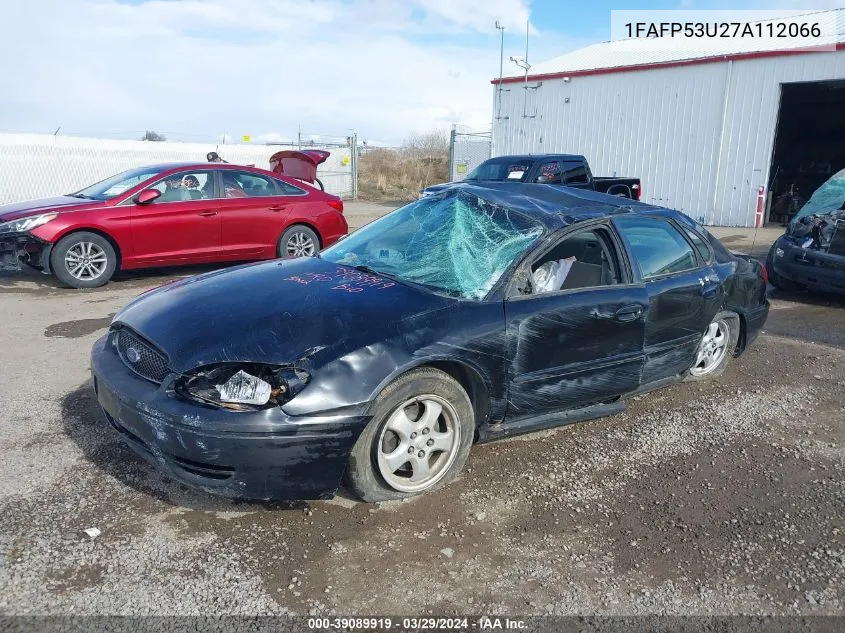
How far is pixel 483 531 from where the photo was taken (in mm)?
3146

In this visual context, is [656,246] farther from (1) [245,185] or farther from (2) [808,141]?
(2) [808,141]

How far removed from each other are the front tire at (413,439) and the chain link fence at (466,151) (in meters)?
20.2

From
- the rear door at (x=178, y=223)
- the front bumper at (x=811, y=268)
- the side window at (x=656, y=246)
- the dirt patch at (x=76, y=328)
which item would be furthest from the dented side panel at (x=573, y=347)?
Answer: the rear door at (x=178, y=223)

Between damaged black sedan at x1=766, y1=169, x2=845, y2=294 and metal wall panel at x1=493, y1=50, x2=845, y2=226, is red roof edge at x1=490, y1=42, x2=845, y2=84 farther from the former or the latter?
damaged black sedan at x1=766, y1=169, x2=845, y2=294

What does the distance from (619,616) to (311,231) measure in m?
7.73

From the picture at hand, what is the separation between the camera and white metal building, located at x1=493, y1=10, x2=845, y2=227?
16.8 meters

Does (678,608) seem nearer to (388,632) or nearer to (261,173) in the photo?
(388,632)

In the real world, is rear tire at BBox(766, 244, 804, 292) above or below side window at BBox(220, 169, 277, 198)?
below

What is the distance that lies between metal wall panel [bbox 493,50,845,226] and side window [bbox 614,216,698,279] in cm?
1419

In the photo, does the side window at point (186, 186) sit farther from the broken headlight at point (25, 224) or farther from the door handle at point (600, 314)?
the door handle at point (600, 314)

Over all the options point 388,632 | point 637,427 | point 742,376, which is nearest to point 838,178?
point 742,376

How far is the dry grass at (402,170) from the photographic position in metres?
26.8

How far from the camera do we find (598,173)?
20094 millimetres

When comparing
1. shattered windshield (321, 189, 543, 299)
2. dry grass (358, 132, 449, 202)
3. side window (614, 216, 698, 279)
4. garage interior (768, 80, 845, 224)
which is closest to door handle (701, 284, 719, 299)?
side window (614, 216, 698, 279)
